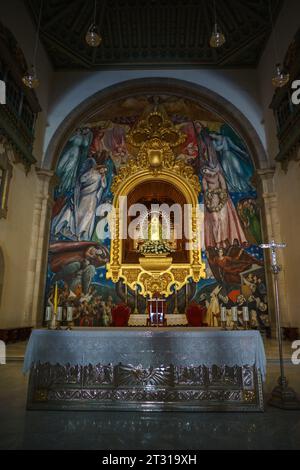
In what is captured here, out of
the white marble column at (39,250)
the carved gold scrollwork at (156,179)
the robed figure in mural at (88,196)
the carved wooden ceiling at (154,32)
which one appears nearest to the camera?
the white marble column at (39,250)

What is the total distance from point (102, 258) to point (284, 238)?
5.88 m

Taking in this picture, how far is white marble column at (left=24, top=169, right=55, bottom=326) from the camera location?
373 inches

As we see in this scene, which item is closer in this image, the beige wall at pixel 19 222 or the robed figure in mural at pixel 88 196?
the beige wall at pixel 19 222

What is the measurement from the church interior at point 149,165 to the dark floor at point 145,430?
2.64m

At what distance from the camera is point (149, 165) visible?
11.5 meters

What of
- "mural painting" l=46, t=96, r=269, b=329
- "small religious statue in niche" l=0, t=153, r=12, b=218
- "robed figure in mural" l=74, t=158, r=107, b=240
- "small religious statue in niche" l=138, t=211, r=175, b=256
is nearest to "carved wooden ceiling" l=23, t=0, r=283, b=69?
"mural painting" l=46, t=96, r=269, b=329

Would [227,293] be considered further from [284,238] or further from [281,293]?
[284,238]

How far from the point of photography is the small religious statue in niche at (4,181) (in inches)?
310

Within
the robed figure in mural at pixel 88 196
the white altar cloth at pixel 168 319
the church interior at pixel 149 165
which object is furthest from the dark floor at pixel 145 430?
the robed figure in mural at pixel 88 196

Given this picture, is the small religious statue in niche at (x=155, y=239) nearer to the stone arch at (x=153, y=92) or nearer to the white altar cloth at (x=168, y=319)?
the white altar cloth at (x=168, y=319)

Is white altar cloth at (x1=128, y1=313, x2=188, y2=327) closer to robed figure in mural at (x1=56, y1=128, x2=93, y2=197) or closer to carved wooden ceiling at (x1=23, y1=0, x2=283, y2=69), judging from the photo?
robed figure in mural at (x1=56, y1=128, x2=93, y2=197)

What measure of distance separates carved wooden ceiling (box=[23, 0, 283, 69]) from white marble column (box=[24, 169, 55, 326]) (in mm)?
4541

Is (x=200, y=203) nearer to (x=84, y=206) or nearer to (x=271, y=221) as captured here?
(x=271, y=221)
